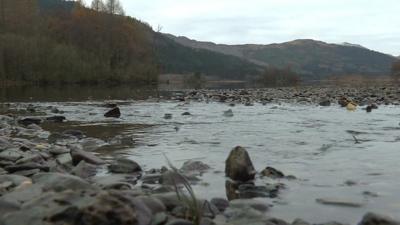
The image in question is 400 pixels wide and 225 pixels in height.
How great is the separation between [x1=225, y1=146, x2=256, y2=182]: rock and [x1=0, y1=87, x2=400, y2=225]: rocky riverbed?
0.02 meters

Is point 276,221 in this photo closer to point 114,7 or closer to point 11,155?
point 11,155

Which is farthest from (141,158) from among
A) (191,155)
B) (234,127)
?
(234,127)

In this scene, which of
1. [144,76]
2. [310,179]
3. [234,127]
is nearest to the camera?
[310,179]

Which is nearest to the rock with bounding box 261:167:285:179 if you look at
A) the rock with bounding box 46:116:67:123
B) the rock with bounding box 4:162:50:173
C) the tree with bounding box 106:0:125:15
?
the rock with bounding box 4:162:50:173

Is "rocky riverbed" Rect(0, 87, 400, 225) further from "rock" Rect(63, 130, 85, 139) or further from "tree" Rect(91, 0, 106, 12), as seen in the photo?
"tree" Rect(91, 0, 106, 12)

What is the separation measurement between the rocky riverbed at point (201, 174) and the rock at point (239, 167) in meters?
0.02

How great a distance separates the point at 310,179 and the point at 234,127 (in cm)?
747

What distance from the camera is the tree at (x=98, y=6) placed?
85875 millimetres

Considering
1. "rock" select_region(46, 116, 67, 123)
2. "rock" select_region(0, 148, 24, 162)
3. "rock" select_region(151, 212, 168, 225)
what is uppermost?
"rock" select_region(151, 212, 168, 225)

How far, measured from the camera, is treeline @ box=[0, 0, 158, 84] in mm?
63344

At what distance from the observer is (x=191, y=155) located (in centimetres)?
983

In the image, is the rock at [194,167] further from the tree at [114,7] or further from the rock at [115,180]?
the tree at [114,7]

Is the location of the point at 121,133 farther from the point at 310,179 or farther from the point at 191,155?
the point at 310,179

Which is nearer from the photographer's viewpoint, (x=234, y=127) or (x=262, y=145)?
(x=262, y=145)
